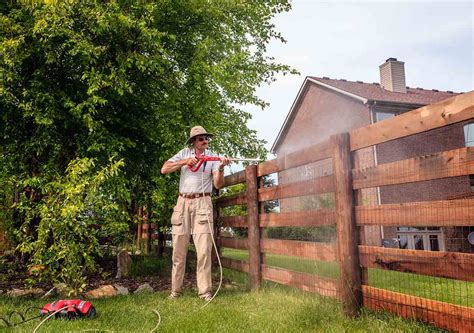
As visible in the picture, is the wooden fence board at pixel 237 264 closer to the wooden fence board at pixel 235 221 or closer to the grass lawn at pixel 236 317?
the wooden fence board at pixel 235 221

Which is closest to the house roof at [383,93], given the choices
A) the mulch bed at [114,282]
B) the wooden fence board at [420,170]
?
the mulch bed at [114,282]

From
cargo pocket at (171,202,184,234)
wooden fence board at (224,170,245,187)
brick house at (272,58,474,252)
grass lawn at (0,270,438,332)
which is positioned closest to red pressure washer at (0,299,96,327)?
grass lawn at (0,270,438,332)

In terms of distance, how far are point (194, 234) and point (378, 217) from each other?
266 cm

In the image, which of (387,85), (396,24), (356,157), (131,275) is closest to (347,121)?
(387,85)

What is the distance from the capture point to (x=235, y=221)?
6.30 metres

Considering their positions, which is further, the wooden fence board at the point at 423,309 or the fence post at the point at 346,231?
the fence post at the point at 346,231

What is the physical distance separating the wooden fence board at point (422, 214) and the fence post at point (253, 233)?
205cm

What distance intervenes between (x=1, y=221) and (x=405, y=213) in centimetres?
613

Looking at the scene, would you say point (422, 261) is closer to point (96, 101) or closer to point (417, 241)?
point (96, 101)

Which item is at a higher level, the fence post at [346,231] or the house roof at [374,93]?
the house roof at [374,93]

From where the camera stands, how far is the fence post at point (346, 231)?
11.8ft

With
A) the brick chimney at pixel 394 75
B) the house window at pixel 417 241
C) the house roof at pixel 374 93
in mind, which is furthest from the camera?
the brick chimney at pixel 394 75

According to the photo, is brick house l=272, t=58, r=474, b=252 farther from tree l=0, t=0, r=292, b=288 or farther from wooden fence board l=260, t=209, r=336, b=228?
wooden fence board l=260, t=209, r=336, b=228

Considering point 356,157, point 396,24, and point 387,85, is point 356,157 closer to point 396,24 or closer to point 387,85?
point 396,24
